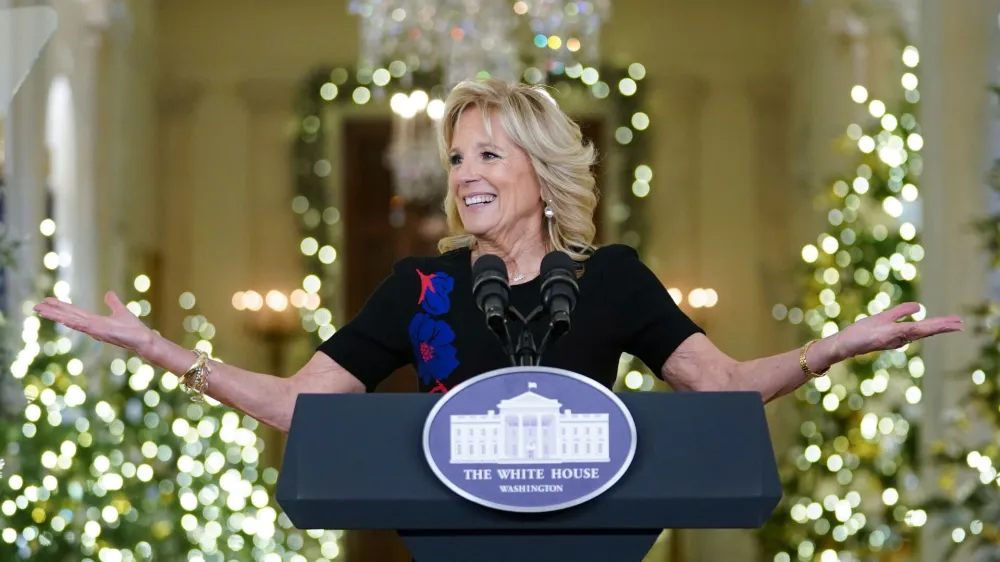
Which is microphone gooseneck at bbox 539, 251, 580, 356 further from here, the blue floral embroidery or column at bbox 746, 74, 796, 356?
column at bbox 746, 74, 796, 356

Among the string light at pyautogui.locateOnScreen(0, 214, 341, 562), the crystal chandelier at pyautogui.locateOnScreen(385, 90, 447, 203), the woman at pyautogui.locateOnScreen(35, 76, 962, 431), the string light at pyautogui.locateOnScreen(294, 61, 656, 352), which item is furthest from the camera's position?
the string light at pyautogui.locateOnScreen(294, 61, 656, 352)

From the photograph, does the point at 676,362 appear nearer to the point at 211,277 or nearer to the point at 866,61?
the point at 866,61

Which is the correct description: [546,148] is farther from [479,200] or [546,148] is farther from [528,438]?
[528,438]

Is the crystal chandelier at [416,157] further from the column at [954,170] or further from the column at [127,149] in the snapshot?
the column at [954,170]

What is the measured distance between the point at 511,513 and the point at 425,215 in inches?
292

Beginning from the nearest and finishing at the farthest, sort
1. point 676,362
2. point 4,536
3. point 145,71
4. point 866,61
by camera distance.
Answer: point 676,362, point 4,536, point 866,61, point 145,71

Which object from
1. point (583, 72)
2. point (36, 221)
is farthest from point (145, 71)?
point (36, 221)

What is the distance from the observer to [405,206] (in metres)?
8.98

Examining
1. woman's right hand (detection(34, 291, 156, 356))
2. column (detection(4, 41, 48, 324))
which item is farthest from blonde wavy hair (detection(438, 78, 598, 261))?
column (detection(4, 41, 48, 324))

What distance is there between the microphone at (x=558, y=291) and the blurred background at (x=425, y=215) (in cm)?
153

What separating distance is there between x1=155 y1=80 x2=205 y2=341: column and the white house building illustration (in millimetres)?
7634

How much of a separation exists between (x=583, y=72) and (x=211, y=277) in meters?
2.65

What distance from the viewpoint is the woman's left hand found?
6.65ft

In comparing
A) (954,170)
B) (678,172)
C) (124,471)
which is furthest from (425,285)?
(678,172)
